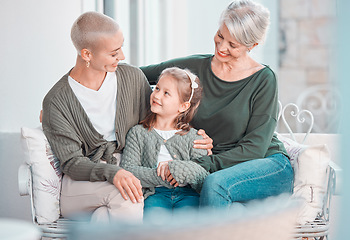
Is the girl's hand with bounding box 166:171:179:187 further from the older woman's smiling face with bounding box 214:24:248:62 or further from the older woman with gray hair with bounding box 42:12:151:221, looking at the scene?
the older woman's smiling face with bounding box 214:24:248:62

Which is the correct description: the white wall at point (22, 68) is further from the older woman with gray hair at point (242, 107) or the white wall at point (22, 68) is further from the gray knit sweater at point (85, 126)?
the older woman with gray hair at point (242, 107)

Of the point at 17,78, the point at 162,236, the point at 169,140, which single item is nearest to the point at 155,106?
the point at 169,140

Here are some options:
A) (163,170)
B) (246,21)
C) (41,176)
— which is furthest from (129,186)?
(246,21)

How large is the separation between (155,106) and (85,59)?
35cm

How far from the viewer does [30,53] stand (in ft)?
8.86

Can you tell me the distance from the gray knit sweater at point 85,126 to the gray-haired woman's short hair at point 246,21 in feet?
1.52

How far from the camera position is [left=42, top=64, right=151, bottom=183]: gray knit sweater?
72.7 inches

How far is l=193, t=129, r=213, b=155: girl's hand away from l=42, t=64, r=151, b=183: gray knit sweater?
28 cm

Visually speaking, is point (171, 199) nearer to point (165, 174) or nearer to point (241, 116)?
point (165, 174)

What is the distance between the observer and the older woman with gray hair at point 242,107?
6.26 feet

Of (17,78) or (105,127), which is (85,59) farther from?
(17,78)

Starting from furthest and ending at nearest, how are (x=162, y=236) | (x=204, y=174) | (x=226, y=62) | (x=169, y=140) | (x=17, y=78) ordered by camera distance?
(x=17, y=78) < (x=226, y=62) < (x=169, y=140) < (x=204, y=174) < (x=162, y=236)

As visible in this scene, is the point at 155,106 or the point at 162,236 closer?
the point at 162,236

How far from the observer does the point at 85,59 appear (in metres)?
1.93
